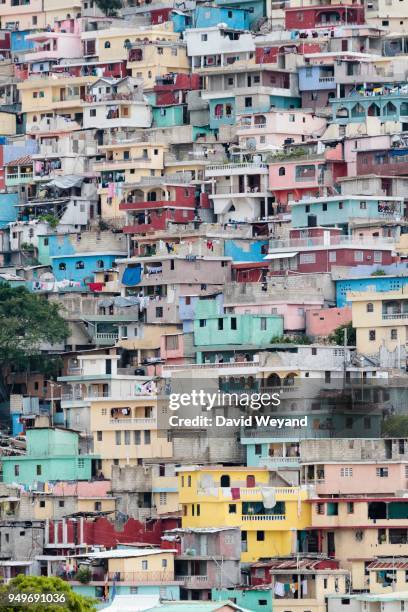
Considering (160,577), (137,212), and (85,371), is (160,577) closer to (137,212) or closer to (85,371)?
(85,371)

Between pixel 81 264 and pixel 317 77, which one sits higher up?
pixel 317 77

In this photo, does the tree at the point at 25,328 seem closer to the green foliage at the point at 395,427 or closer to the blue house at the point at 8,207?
the blue house at the point at 8,207

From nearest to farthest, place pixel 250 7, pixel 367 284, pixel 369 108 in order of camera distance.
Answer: pixel 367 284 < pixel 369 108 < pixel 250 7

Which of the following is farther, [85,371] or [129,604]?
[85,371]

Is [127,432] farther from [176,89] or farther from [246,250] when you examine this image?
[176,89]

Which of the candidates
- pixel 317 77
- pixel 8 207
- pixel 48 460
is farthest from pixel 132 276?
pixel 317 77

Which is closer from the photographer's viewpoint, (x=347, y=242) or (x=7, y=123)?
(x=347, y=242)

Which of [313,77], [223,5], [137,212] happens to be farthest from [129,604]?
[223,5]

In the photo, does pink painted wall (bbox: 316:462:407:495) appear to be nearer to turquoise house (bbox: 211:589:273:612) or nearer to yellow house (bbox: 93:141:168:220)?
turquoise house (bbox: 211:589:273:612)
